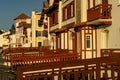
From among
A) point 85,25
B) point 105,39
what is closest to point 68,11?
point 85,25

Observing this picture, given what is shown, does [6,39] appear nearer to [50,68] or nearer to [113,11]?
[113,11]

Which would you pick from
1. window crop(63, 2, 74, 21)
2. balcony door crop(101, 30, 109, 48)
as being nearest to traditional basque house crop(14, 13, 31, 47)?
window crop(63, 2, 74, 21)

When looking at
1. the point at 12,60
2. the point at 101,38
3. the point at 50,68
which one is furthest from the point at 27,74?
the point at 101,38

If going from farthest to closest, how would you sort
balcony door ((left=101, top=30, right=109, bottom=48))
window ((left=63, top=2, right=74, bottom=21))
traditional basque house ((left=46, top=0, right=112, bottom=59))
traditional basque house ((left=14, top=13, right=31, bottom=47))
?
traditional basque house ((left=14, top=13, right=31, bottom=47)) < window ((left=63, top=2, right=74, bottom=21)) < balcony door ((left=101, top=30, right=109, bottom=48)) < traditional basque house ((left=46, top=0, right=112, bottom=59))

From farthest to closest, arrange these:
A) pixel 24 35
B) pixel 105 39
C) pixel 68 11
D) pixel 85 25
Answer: pixel 24 35
pixel 68 11
pixel 85 25
pixel 105 39

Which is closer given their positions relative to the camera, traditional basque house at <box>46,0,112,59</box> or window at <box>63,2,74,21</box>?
traditional basque house at <box>46,0,112,59</box>

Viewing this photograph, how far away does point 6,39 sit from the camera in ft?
380

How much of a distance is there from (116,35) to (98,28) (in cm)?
304

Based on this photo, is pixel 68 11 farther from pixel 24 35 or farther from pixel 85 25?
pixel 24 35

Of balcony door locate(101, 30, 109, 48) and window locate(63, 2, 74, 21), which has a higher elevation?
window locate(63, 2, 74, 21)

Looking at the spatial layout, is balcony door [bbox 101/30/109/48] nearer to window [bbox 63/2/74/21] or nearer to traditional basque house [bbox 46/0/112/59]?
traditional basque house [bbox 46/0/112/59]

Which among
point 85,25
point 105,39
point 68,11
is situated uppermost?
point 68,11

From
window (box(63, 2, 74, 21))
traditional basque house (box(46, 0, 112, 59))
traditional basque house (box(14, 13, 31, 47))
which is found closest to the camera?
traditional basque house (box(46, 0, 112, 59))

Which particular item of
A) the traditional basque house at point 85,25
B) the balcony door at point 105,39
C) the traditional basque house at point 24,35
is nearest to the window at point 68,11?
the traditional basque house at point 85,25
